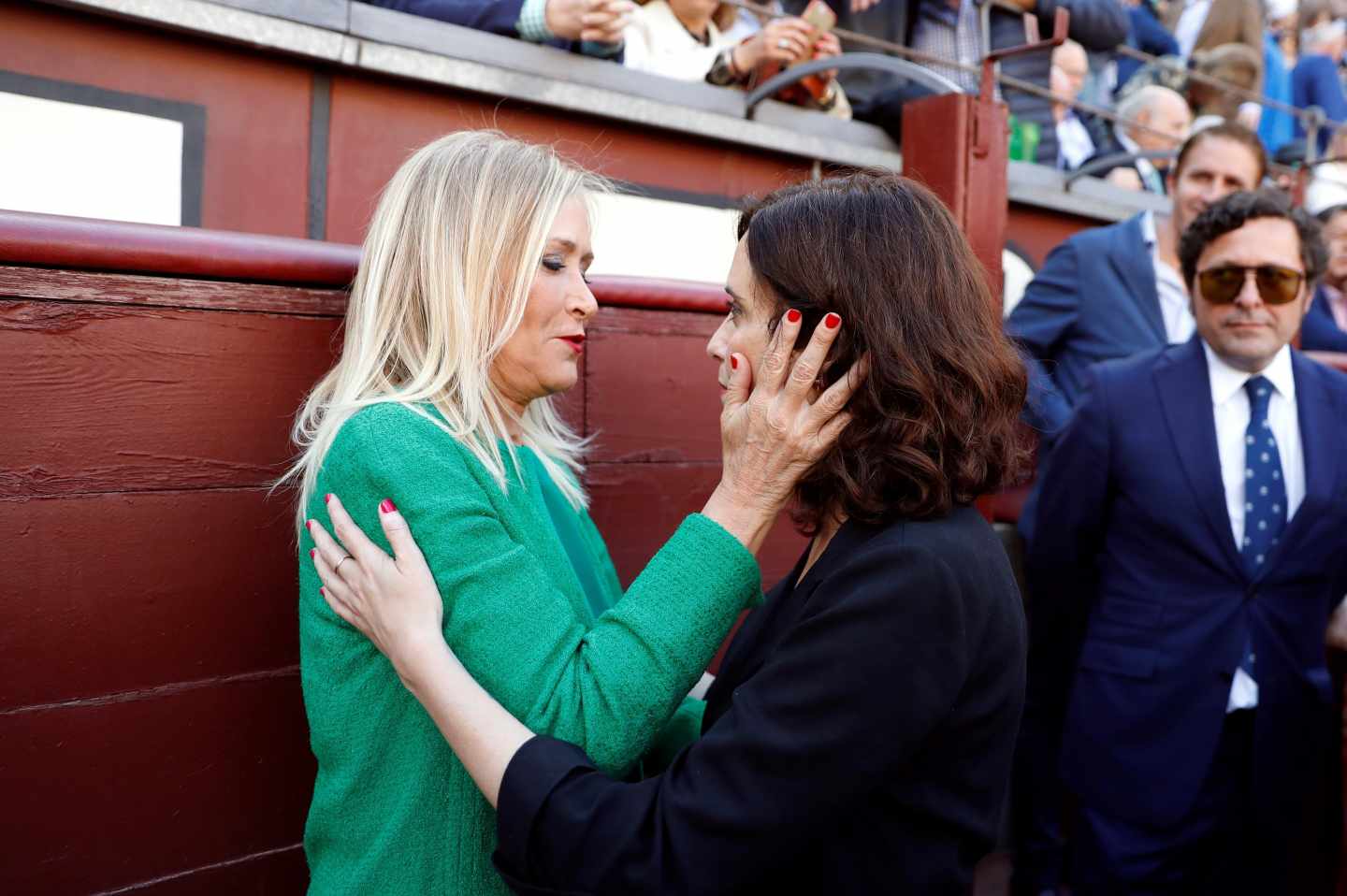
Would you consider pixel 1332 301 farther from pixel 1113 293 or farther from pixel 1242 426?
pixel 1242 426

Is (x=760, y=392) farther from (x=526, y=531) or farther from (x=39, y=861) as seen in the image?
(x=39, y=861)

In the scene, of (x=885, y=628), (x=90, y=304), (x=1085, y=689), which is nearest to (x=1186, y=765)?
(x=1085, y=689)

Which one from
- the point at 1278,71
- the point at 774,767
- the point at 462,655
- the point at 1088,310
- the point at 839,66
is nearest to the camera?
the point at 774,767

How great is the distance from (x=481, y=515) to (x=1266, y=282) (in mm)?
2166

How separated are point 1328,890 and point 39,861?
297cm

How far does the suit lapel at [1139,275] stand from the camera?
3.36 m

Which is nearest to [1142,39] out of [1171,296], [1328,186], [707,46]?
[1328,186]

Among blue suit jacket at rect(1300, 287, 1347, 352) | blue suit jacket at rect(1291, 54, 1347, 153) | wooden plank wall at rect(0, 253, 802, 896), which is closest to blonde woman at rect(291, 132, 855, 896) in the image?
wooden plank wall at rect(0, 253, 802, 896)

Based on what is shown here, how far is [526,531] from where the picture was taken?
4.63 feet

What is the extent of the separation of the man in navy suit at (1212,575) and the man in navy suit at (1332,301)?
5.47 feet

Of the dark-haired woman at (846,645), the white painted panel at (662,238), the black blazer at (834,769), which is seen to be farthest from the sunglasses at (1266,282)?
the black blazer at (834,769)

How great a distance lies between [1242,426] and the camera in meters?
2.60

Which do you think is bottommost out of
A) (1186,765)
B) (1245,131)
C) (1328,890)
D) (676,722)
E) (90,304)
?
(1328,890)

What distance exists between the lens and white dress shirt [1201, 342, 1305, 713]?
99.9 inches
